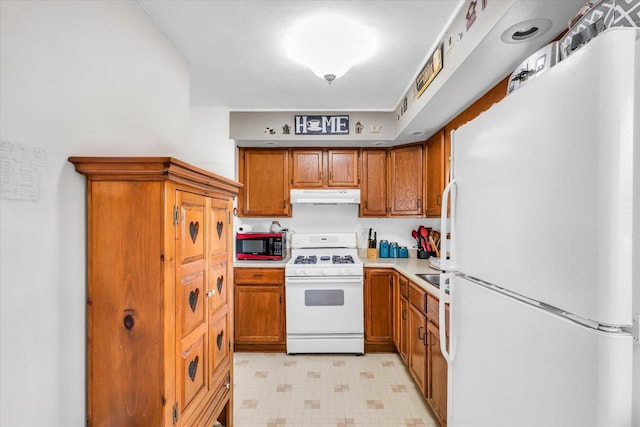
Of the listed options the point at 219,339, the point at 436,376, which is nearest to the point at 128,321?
the point at 219,339

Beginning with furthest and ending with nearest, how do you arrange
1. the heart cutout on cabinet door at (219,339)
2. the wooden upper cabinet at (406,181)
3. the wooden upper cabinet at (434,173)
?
the wooden upper cabinet at (406,181) < the wooden upper cabinet at (434,173) < the heart cutout on cabinet door at (219,339)

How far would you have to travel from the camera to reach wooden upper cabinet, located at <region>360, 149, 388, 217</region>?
368 centimetres

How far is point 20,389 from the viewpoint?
1035 mm

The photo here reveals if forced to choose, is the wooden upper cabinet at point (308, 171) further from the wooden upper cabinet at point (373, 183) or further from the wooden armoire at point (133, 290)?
the wooden armoire at point (133, 290)

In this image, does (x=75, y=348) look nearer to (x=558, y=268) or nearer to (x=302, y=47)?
(x=558, y=268)

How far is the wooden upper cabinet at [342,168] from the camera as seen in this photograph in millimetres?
3678

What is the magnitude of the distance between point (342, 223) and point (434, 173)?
1.22 m

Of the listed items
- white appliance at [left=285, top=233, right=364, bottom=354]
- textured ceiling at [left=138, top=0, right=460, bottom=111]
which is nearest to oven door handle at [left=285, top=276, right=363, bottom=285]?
white appliance at [left=285, top=233, right=364, bottom=354]

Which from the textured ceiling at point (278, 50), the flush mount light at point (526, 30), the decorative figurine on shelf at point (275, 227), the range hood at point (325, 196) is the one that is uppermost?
the textured ceiling at point (278, 50)

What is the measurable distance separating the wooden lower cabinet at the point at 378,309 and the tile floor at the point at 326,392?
124 millimetres

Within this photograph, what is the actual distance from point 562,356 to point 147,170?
1.34 m

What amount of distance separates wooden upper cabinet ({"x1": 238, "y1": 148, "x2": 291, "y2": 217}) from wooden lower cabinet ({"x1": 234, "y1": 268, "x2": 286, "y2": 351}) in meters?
0.71

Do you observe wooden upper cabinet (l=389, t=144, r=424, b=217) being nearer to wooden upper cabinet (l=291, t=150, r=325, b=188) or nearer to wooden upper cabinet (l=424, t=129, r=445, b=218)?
wooden upper cabinet (l=424, t=129, r=445, b=218)

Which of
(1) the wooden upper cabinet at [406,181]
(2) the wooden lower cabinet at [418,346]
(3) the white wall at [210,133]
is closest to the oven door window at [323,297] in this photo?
(2) the wooden lower cabinet at [418,346]
